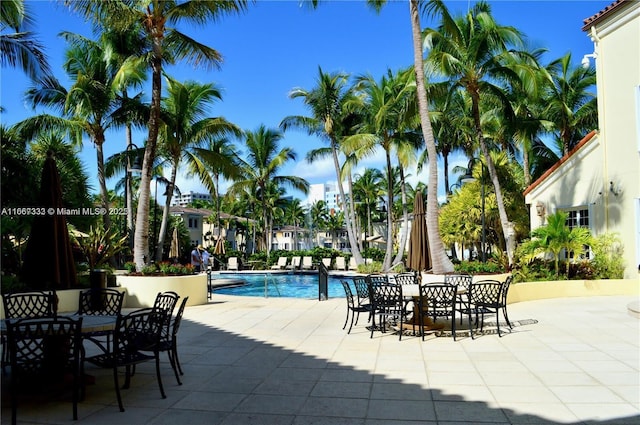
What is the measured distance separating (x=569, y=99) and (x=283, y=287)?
16287mm

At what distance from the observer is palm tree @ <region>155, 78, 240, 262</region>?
19.6 metres

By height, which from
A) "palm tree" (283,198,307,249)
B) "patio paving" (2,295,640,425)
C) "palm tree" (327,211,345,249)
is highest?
"palm tree" (283,198,307,249)

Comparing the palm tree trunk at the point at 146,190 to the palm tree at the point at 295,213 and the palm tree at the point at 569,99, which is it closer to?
the palm tree at the point at 569,99

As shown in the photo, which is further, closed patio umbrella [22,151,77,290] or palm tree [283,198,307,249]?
palm tree [283,198,307,249]

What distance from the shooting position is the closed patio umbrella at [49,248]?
808cm

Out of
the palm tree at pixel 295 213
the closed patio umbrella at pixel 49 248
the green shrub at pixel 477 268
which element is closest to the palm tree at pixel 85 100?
the closed patio umbrella at pixel 49 248

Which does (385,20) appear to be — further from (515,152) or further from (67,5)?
(515,152)

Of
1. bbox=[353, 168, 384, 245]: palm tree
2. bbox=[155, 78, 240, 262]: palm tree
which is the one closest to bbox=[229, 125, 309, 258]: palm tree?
bbox=[155, 78, 240, 262]: palm tree

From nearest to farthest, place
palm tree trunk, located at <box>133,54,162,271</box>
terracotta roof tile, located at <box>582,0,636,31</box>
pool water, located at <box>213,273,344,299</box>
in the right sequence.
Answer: palm tree trunk, located at <box>133,54,162,271</box>, terracotta roof tile, located at <box>582,0,636,31</box>, pool water, located at <box>213,273,344,299</box>

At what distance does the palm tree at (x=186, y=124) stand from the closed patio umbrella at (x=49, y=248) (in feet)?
35.3

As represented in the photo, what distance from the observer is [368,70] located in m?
23.6

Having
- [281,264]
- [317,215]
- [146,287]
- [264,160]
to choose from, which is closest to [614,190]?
[146,287]

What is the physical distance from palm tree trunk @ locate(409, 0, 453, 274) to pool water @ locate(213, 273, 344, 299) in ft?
20.5

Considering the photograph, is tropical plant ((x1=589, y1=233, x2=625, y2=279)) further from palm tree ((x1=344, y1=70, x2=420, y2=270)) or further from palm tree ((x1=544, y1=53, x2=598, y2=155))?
palm tree ((x1=544, y1=53, x2=598, y2=155))
